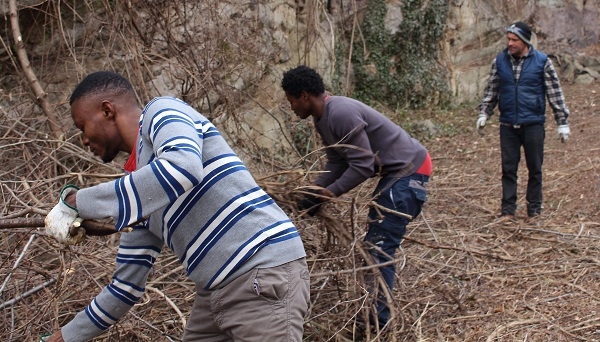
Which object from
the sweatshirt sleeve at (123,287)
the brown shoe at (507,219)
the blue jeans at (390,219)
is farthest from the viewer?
the brown shoe at (507,219)

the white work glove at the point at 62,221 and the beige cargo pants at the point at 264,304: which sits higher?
the white work glove at the point at 62,221

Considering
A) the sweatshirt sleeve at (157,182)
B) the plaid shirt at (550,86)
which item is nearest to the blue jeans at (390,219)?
the sweatshirt sleeve at (157,182)

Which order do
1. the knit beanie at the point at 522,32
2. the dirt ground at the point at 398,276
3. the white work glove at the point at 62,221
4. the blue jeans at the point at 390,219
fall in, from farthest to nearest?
the knit beanie at the point at 522,32, the blue jeans at the point at 390,219, the dirt ground at the point at 398,276, the white work glove at the point at 62,221

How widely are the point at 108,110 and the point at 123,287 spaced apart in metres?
0.63

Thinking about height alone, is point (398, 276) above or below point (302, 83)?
below

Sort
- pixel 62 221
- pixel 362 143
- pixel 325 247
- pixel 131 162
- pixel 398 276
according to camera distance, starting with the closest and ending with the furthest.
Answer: pixel 62 221 → pixel 131 162 → pixel 362 143 → pixel 325 247 → pixel 398 276

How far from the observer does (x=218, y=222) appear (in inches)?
90.4

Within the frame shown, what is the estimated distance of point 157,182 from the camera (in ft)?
6.86

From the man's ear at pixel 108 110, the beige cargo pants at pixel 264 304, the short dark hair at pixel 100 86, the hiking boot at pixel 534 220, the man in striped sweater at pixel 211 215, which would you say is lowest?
the hiking boot at pixel 534 220

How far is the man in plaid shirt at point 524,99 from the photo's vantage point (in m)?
6.27

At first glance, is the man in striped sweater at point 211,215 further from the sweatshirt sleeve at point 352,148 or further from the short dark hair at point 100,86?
the sweatshirt sleeve at point 352,148

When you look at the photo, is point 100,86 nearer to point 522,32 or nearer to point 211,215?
point 211,215

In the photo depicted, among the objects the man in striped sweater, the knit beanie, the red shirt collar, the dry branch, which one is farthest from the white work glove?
the knit beanie

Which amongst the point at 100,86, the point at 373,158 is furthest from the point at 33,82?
the point at 100,86
